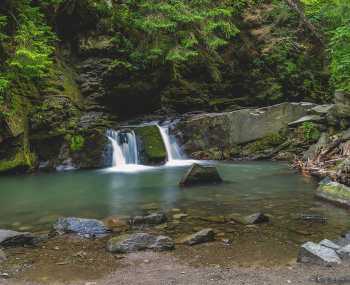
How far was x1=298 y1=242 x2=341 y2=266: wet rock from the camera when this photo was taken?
207 inches

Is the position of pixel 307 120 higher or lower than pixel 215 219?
higher

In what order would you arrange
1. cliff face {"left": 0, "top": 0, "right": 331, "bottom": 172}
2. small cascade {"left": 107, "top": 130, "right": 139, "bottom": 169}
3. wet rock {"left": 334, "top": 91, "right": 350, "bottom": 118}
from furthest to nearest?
small cascade {"left": 107, "top": 130, "right": 139, "bottom": 169} < cliff face {"left": 0, "top": 0, "right": 331, "bottom": 172} < wet rock {"left": 334, "top": 91, "right": 350, "bottom": 118}

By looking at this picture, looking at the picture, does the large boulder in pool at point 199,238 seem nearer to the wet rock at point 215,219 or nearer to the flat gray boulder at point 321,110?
the wet rock at point 215,219

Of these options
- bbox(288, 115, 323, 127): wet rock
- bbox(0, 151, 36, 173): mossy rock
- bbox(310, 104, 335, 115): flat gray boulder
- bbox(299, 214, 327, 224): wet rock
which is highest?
bbox(310, 104, 335, 115): flat gray boulder

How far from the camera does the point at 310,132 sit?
16.6 meters

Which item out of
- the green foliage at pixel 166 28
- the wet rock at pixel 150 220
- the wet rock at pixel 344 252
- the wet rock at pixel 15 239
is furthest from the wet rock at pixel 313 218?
the green foliage at pixel 166 28

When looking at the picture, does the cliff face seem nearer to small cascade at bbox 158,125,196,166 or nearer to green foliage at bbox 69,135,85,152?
green foliage at bbox 69,135,85,152

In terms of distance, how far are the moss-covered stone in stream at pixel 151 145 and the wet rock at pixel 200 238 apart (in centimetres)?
962

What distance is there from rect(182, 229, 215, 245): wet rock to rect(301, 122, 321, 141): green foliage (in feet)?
35.5

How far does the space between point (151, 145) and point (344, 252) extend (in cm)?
1143

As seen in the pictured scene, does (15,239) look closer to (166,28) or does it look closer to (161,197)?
(161,197)

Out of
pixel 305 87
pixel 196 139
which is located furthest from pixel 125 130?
pixel 305 87

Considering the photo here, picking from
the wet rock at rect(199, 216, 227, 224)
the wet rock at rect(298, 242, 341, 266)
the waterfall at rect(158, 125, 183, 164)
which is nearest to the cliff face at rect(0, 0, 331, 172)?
the waterfall at rect(158, 125, 183, 164)

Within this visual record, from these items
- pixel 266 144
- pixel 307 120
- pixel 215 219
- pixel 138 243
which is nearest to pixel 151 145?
pixel 266 144
